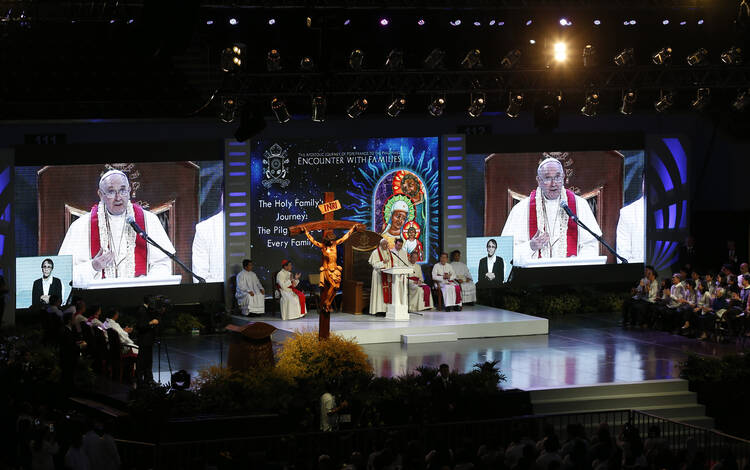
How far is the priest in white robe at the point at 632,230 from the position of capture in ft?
71.2

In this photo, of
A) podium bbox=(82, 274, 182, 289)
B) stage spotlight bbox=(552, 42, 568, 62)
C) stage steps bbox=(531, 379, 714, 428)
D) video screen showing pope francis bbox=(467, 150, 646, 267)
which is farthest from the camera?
video screen showing pope francis bbox=(467, 150, 646, 267)

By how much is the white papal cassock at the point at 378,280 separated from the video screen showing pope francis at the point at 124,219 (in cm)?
310

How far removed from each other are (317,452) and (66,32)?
1020 centimetres

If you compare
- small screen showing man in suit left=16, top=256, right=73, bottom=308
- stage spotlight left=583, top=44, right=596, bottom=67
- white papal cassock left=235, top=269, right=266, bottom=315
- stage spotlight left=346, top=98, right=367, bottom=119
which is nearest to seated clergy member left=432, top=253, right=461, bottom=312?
white papal cassock left=235, top=269, right=266, bottom=315

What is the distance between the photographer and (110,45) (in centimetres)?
1756

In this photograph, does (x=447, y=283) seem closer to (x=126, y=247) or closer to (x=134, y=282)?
(x=134, y=282)

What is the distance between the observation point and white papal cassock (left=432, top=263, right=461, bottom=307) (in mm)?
18984

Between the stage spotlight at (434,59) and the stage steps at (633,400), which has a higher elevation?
the stage spotlight at (434,59)

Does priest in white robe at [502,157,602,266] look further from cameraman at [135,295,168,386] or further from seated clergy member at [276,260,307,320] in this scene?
cameraman at [135,295,168,386]

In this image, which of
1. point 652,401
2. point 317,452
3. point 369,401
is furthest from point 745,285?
point 317,452

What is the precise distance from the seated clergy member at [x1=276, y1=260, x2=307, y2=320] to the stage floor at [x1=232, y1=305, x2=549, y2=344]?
0.16 meters

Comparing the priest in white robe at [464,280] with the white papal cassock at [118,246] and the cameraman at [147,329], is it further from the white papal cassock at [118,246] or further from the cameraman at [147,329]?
the cameraman at [147,329]

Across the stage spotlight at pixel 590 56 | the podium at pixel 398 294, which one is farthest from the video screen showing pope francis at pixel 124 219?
the stage spotlight at pixel 590 56

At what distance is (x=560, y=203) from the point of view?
21250 mm
